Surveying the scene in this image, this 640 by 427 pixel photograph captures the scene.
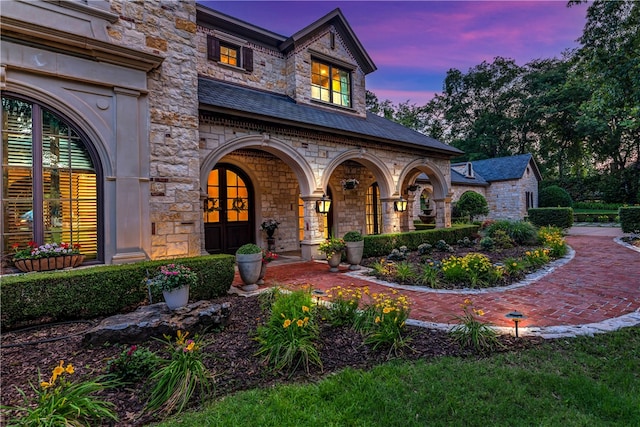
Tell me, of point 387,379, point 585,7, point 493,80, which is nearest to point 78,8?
point 387,379

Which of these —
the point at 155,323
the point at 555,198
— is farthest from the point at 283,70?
the point at 555,198

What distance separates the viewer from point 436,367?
2.80 m

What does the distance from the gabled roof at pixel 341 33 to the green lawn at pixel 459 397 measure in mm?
10774

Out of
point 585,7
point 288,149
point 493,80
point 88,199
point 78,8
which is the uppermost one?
point 493,80

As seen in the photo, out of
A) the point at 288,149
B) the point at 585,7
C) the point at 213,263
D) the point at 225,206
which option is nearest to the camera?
the point at 213,263

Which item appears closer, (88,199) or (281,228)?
(88,199)

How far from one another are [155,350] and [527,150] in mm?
39644

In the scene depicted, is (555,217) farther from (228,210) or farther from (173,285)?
(173,285)

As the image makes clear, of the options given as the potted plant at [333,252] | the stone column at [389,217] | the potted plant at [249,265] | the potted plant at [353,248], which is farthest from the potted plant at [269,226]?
the potted plant at [249,265]

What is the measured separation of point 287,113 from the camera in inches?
342

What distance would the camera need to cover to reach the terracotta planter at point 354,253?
752 centimetres

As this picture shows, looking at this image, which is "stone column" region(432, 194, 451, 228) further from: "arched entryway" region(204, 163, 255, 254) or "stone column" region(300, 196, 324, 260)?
"arched entryway" region(204, 163, 255, 254)

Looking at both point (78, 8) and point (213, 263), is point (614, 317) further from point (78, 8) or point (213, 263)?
point (78, 8)

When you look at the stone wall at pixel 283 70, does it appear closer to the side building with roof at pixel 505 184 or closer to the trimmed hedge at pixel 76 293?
the trimmed hedge at pixel 76 293
